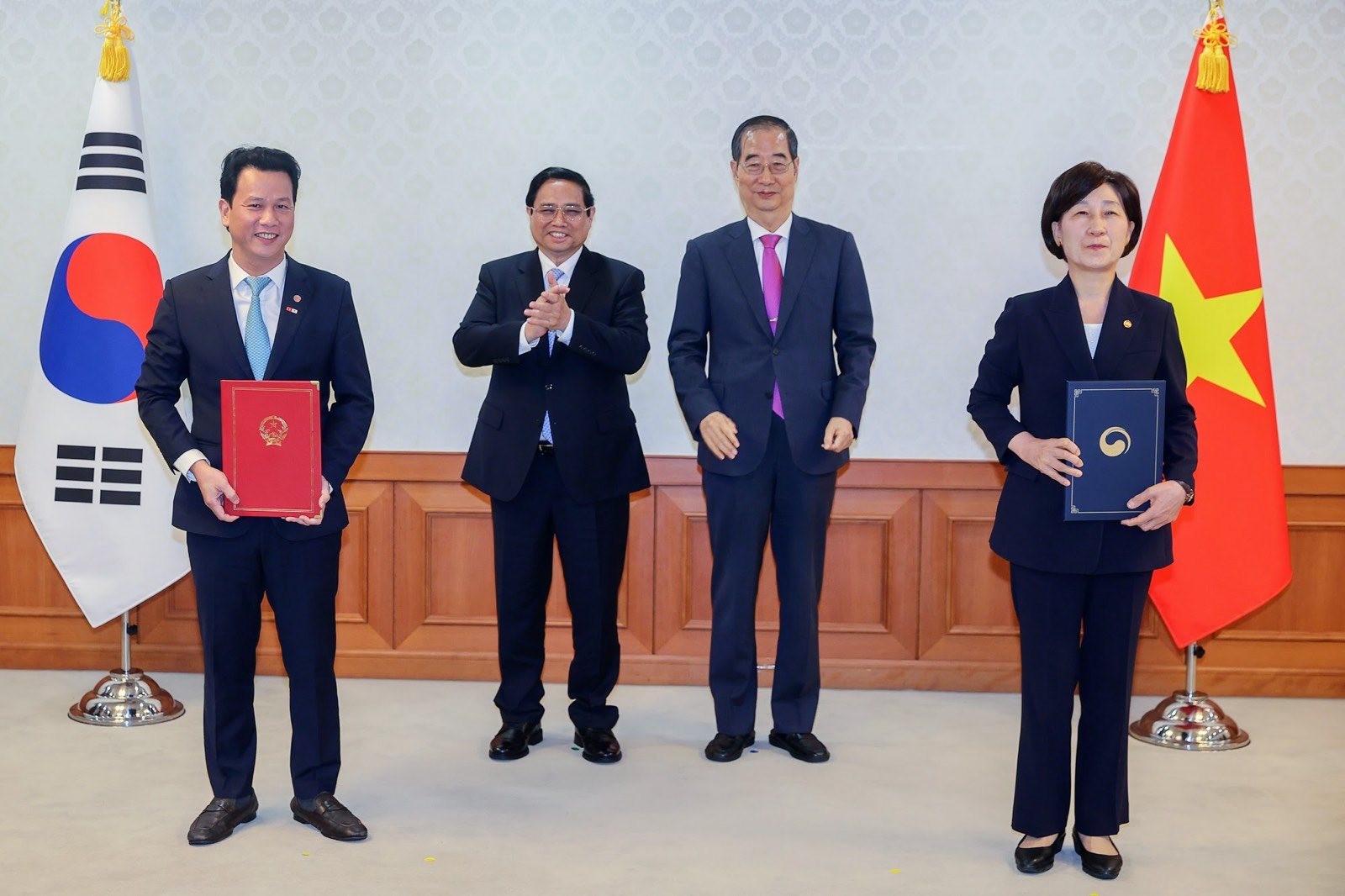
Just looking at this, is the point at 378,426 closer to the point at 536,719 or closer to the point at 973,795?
the point at 536,719

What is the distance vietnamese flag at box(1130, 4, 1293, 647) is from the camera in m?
3.96

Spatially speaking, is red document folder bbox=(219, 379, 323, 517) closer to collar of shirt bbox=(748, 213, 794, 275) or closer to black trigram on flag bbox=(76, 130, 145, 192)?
collar of shirt bbox=(748, 213, 794, 275)

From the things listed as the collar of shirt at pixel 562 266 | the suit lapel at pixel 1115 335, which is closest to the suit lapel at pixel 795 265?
the collar of shirt at pixel 562 266

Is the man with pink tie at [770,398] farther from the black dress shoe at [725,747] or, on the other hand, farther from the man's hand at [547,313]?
the man's hand at [547,313]

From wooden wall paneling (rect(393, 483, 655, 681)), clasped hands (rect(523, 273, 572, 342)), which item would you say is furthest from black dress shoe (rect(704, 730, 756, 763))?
clasped hands (rect(523, 273, 572, 342))

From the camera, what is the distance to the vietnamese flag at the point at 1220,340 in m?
3.96

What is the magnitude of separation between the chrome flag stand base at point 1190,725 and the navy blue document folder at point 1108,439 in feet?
5.27

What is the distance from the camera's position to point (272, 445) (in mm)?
2912

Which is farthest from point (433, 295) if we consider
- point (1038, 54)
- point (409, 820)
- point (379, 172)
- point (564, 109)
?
point (1038, 54)

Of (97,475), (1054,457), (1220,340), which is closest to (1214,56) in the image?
(1220,340)

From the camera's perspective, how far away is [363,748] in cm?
389

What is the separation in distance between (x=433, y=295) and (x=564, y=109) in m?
0.86

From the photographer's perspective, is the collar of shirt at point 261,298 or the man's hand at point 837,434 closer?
the collar of shirt at point 261,298

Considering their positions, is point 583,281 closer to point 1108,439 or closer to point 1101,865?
point 1108,439
